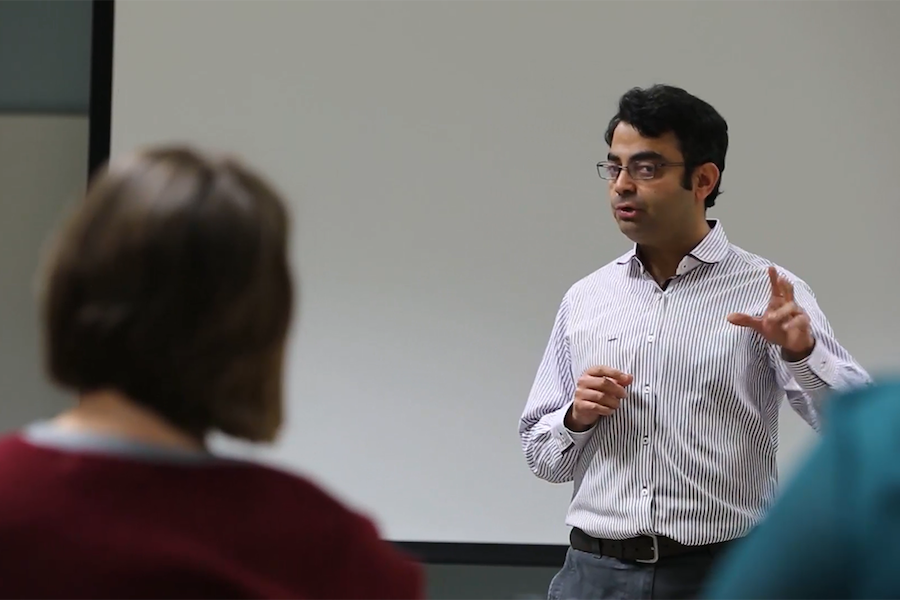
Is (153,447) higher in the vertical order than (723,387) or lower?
higher

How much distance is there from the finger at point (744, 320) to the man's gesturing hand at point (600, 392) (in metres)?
0.22

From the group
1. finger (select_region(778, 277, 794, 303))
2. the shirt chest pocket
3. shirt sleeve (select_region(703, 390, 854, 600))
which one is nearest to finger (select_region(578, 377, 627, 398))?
the shirt chest pocket

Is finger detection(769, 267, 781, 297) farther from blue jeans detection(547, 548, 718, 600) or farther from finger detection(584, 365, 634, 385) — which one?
blue jeans detection(547, 548, 718, 600)

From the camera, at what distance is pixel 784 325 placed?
193cm

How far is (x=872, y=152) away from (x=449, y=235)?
1.28 m

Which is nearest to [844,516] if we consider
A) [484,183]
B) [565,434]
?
[565,434]

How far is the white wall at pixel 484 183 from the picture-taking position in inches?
126

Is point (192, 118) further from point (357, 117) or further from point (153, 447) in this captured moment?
point (153, 447)

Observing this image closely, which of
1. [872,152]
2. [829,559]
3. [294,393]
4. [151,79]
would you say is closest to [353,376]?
[294,393]

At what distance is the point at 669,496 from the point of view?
2.02m

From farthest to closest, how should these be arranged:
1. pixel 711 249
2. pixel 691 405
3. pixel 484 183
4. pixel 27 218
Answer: pixel 27 218
pixel 484 183
pixel 711 249
pixel 691 405

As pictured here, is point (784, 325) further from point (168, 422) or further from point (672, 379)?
point (168, 422)

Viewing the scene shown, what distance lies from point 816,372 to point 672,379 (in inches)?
10.5

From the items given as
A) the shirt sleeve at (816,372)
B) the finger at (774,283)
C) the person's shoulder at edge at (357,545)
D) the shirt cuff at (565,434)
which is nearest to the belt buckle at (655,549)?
the shirt cuff at (565,434)
